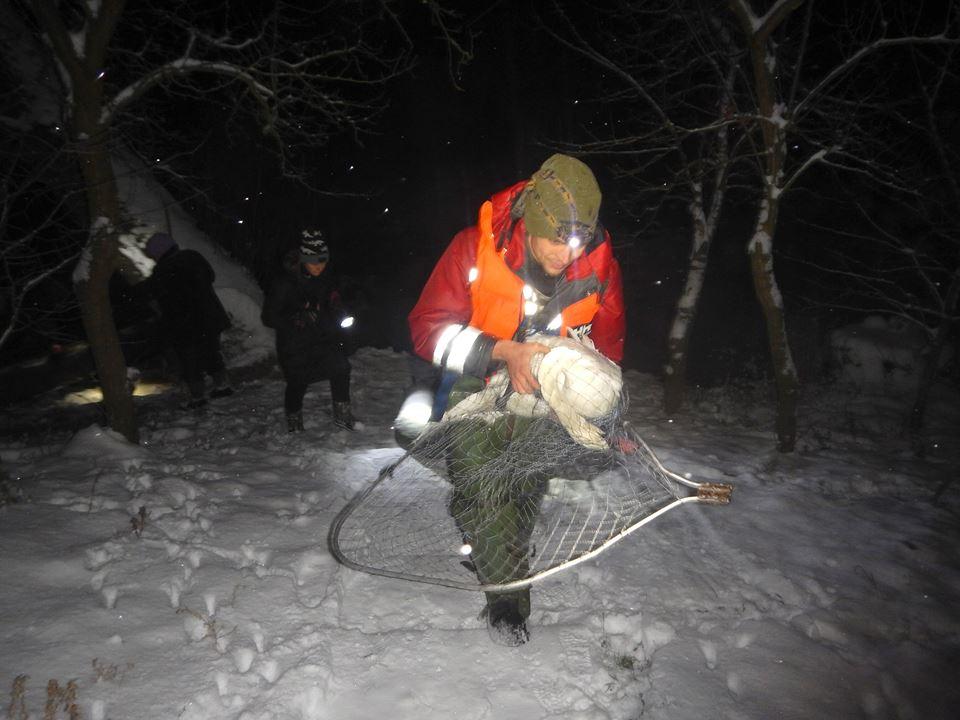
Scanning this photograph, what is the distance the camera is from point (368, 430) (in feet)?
19.4

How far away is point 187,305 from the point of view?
6426mm

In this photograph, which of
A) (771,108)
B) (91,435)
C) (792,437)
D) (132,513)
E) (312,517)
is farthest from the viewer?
(792,437)

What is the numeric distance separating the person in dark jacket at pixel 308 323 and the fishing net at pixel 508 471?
2.29 meters

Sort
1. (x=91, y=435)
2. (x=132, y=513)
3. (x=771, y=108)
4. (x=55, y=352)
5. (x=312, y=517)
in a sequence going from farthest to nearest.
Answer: (x=55, y=352)
(x=771, y=108)
(x=91, y=435)
(x=312, y=517)
(x=132, y=513)

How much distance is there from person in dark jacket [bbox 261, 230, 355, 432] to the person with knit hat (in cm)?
259

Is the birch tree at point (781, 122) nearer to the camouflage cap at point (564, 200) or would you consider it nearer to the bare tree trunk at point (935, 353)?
→ the bare tree trunk at point (935, 353)

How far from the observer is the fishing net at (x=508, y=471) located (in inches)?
101

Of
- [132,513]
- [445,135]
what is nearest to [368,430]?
[132,513]

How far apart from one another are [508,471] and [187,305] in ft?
17.5

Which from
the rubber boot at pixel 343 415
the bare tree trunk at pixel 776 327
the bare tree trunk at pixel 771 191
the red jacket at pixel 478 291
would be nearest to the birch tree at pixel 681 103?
the bare tree trunk at pixel 771 191

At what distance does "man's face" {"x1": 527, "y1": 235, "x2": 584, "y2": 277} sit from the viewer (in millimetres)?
2755

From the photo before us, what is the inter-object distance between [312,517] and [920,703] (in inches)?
141

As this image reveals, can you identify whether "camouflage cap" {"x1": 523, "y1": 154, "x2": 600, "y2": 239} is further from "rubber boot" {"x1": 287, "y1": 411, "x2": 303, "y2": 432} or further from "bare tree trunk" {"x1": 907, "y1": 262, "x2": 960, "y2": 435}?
"bare tree trunk" {"x1": 907, "y1": 262, "x2": 960, "y2": 435}

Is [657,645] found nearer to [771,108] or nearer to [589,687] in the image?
[589,687]
